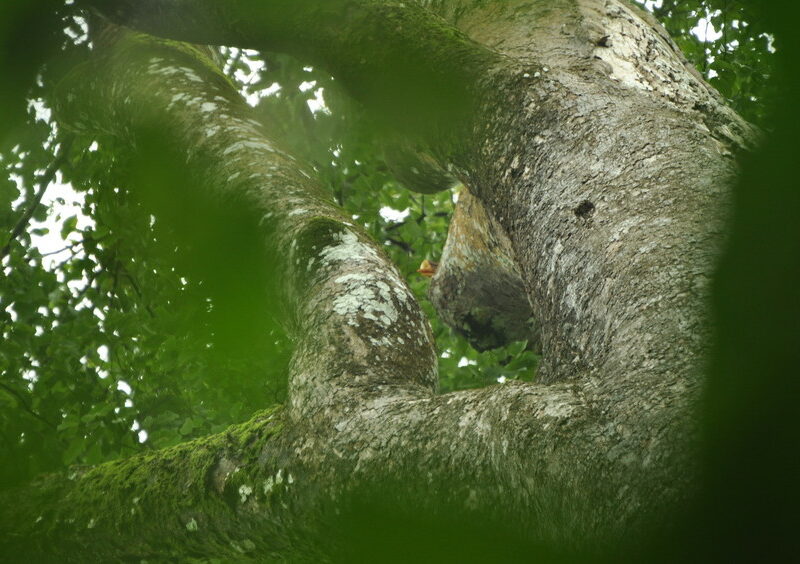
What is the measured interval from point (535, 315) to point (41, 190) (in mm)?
4469

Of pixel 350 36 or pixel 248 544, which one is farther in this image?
pixel 350 36

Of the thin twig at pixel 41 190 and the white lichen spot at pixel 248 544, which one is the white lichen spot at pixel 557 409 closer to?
the white lichen spot at pixel 248 544

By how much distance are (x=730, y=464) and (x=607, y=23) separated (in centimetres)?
281

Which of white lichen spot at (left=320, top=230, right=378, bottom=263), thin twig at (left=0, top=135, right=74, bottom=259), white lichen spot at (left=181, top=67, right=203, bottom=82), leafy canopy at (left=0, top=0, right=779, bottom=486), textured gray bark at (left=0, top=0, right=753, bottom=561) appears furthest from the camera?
thin twig at (left=0, top=135, right=74, bottom=259)

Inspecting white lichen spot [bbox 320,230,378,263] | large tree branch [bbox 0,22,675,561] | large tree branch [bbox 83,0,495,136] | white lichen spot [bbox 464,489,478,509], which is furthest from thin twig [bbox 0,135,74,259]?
white lichen spot [bbox 464,489,478,509]

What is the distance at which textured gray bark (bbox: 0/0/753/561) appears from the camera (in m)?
1.34

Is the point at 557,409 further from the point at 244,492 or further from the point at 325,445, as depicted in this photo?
the point at 244,492

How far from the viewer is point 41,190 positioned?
18.3 ft

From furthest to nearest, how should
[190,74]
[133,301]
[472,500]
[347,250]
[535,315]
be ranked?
[133,301] < [190,74] < [347,250] < [535,315] < [472,500]

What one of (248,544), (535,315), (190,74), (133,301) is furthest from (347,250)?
(133,301)

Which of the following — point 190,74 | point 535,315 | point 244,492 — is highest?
point 190,74

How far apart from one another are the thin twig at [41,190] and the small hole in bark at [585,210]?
4.42 m

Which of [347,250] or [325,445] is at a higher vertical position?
[347,250]

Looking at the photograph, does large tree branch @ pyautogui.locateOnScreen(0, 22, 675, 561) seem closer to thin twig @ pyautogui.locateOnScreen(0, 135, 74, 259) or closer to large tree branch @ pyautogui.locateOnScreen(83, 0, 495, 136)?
large tree branch @ pyautogui.locateOnScreen(83, 0, 495, 136)
